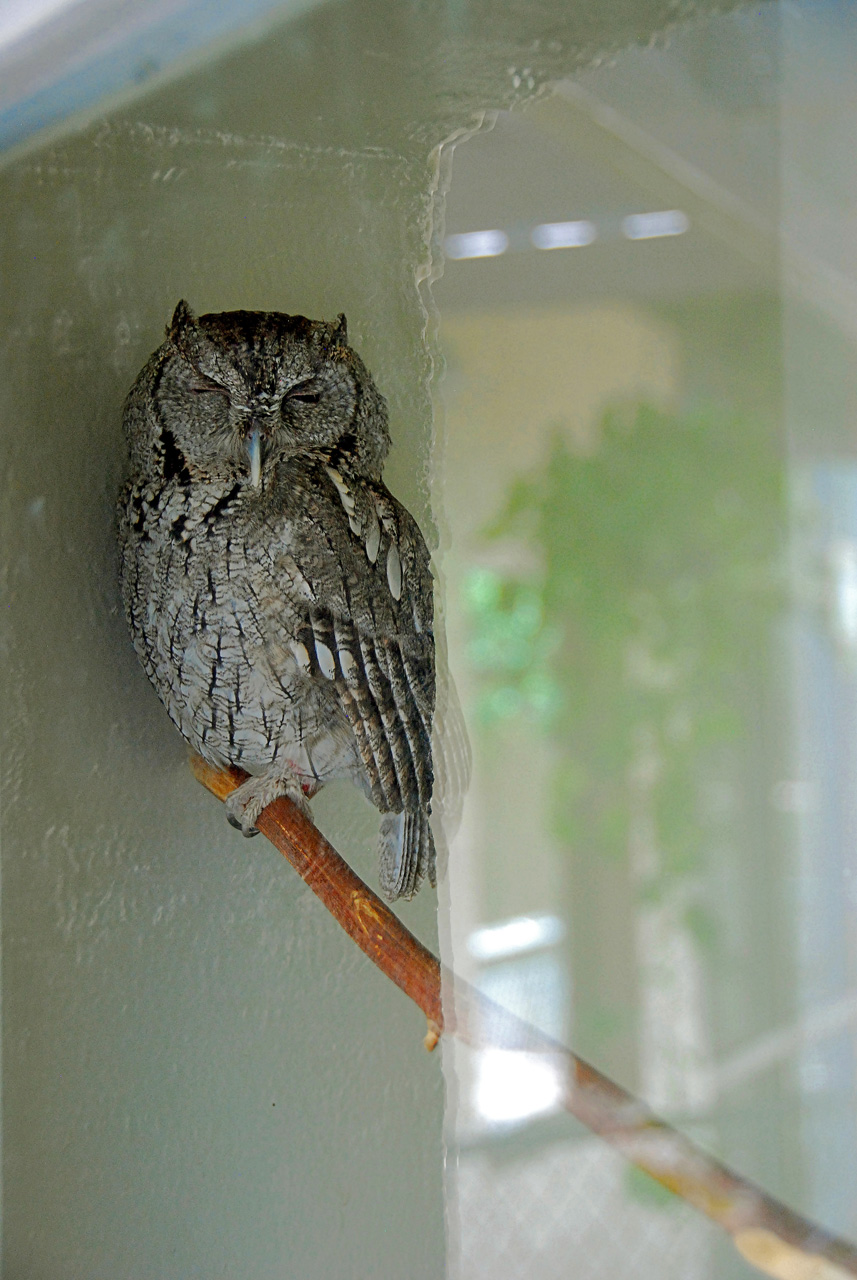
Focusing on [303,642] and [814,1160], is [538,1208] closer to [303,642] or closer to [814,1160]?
[814,1160]

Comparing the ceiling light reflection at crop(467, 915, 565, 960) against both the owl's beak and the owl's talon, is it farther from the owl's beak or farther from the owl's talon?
the owl's beak

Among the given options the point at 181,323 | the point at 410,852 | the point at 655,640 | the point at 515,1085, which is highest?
the point at 181,323

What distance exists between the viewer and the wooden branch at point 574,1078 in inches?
25.7

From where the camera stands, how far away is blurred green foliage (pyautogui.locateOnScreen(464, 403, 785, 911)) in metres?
0.79

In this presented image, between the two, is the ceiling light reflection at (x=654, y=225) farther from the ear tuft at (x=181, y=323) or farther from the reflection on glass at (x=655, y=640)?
the ear tuft at (x=181, y=323)

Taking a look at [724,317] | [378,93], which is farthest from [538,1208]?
[378,93]

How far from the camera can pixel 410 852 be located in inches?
31.9

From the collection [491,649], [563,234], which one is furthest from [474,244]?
[491,649]

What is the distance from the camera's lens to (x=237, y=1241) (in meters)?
0.85

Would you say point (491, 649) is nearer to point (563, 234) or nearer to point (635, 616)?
point (635, 616)

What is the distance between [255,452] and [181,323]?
122 mm

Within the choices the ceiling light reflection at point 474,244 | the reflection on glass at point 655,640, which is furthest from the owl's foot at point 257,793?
the ceiling light reflection at point 474,244

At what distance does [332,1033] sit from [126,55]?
31.5 inches

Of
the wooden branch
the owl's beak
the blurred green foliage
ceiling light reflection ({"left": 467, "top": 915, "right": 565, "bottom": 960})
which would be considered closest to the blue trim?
the owl's beak
